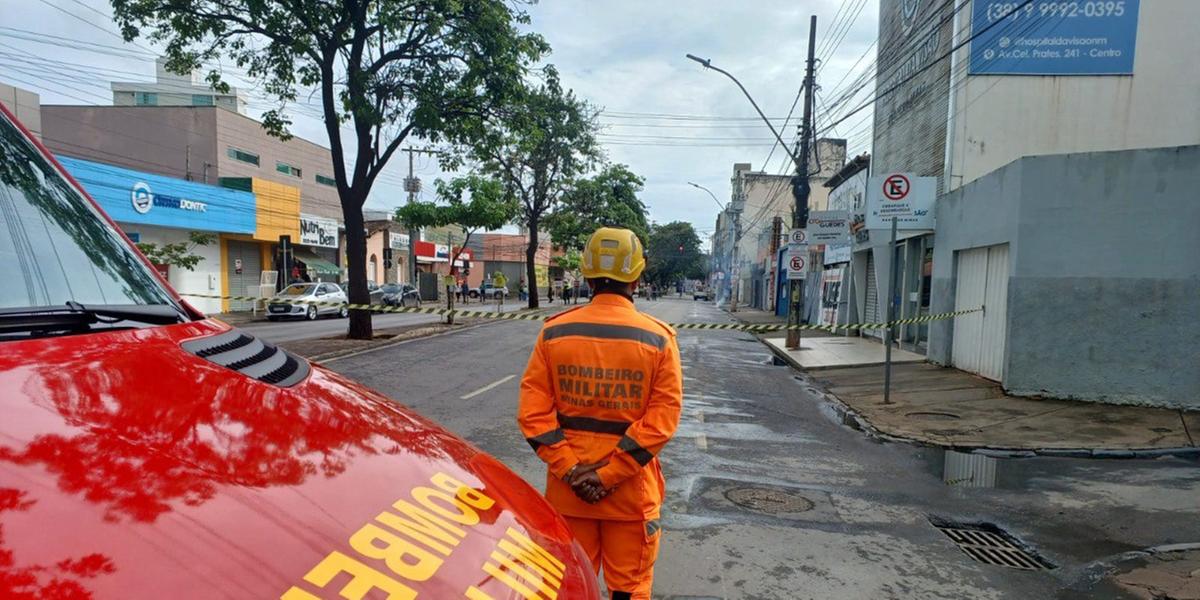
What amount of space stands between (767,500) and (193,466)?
4.40 m

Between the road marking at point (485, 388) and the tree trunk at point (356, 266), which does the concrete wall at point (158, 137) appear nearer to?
the tree trunk at point (356, 266)

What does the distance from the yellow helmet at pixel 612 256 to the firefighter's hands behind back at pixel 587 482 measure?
0.72m

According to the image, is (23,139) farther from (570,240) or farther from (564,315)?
(570,240)

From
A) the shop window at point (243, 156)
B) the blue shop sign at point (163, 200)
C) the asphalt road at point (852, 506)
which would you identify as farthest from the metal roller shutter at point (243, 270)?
the asphalt road at point (852, 506)

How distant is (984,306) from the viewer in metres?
10.5

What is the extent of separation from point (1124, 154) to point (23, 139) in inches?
423

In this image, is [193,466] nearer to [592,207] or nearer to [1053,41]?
[1053,41]

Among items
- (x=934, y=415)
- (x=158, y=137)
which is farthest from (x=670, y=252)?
(x=934, y=415)

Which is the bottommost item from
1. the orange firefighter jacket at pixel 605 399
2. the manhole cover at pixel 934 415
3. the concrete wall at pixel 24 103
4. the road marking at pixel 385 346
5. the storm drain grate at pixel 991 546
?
the road marking at pixel 385 346

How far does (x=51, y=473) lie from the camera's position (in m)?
0.98

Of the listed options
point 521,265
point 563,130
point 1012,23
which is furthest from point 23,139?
point 521,265

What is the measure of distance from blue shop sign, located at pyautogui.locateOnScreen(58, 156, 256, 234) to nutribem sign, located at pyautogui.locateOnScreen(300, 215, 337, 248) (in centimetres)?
428

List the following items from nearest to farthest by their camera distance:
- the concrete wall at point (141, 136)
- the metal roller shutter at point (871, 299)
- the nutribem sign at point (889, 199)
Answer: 1. the nutribem sign at point (889, 199)
2. the metal roller shutter at point (871, 299)
3. the concrete wall at point (141, 136)

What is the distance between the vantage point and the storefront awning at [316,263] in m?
31.5
